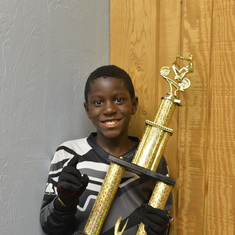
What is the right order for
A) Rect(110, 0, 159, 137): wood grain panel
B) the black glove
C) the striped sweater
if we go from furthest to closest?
1. Rect(110, 0, 159, 137): wood grain panel
2. the striped sweater
3. the black glove

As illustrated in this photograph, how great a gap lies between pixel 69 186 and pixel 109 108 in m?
0.27

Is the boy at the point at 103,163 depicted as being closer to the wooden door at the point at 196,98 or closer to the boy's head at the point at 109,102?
the boy's head at the point at 109,102

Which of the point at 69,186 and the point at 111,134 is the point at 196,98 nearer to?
the point at 111,134

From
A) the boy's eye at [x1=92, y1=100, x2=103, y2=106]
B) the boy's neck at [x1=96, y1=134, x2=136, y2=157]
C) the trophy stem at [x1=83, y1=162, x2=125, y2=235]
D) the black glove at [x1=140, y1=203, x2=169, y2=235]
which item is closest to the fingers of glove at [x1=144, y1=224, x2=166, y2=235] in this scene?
the black glove at [x1=140, y1=203, x2=169, y2=235]

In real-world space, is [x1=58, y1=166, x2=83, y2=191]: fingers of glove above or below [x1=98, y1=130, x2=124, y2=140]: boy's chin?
below

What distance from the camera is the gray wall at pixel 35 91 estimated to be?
2.70 ft

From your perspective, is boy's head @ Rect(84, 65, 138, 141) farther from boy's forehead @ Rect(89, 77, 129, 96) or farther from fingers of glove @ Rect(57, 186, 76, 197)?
fingers of glove @ Rect(57, 186, 76, 197)

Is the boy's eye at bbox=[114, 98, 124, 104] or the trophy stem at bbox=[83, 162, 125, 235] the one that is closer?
the trophy stem at bbox=[83, 162, 125, 235]

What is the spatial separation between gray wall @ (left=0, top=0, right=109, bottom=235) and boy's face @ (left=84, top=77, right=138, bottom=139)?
0.14 metres

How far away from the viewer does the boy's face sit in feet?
2.99

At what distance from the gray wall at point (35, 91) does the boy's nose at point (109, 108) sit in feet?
0.63

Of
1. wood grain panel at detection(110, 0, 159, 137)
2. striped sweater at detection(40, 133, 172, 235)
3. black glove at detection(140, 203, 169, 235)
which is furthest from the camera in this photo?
wood grain panel at detection(110, 0, 159, 137)

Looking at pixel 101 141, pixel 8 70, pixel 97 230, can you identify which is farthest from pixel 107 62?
pixel 97 230

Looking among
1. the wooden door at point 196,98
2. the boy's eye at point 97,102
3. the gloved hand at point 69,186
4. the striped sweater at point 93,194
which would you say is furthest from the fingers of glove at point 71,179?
the wooden door at point 196,98
